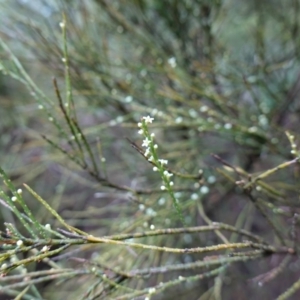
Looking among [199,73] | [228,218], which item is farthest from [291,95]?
[228,218]

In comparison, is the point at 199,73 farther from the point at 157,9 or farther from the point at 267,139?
the point at 267,139

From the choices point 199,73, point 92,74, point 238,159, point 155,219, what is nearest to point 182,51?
point 199,73

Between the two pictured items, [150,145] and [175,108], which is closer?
[150,145]

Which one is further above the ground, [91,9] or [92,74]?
[91,9]

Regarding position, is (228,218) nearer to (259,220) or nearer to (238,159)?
(259,220)

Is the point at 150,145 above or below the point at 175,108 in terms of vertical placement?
below

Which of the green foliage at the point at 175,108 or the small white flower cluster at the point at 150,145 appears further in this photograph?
the green foliage at the point at 175,108

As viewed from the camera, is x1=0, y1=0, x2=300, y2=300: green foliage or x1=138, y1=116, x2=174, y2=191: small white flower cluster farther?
x1=0, y1=0, x2=300, y2=300: green foliage

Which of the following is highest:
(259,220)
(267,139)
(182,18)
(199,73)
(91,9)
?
(91,9)

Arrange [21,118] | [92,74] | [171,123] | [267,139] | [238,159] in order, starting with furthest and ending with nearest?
[21,118]
[238,159]
[92,74]
[267,139]
[171,123]

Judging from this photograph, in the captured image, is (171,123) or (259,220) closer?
(171,123)

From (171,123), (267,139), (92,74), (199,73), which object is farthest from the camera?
(199,73)
